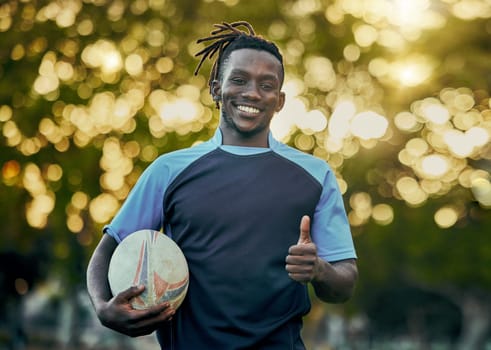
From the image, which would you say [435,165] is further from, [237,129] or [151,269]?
[151,269]

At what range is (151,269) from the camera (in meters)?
4.56

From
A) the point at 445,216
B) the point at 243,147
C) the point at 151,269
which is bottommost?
the point at 445,216

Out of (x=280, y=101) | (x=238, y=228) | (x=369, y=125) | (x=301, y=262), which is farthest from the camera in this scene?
(x=369, y=125)

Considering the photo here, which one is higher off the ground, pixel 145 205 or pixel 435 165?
pixel 145 205

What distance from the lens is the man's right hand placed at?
4.38m

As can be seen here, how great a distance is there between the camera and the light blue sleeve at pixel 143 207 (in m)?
4.79

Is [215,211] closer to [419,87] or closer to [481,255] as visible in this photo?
[419,87]

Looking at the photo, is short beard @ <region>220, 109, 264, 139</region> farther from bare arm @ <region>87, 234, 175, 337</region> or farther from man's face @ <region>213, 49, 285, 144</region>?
bare arm @ <region>87, 234, 175, 337</region>

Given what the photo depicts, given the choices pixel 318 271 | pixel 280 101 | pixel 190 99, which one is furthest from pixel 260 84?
pixel 190 99

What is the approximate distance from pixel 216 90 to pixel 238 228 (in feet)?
2.63

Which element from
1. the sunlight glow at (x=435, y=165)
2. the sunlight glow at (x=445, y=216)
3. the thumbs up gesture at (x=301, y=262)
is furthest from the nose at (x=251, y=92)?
the sunlight glow at (x=445, y=216)

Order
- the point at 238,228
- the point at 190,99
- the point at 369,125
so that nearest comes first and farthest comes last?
the point at 238,228, the point at 190,99, the point at 369,125

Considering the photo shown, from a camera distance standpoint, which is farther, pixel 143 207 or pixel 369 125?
pixel 369 125

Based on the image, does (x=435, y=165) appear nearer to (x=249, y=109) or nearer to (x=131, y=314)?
(x=249, y=109)
